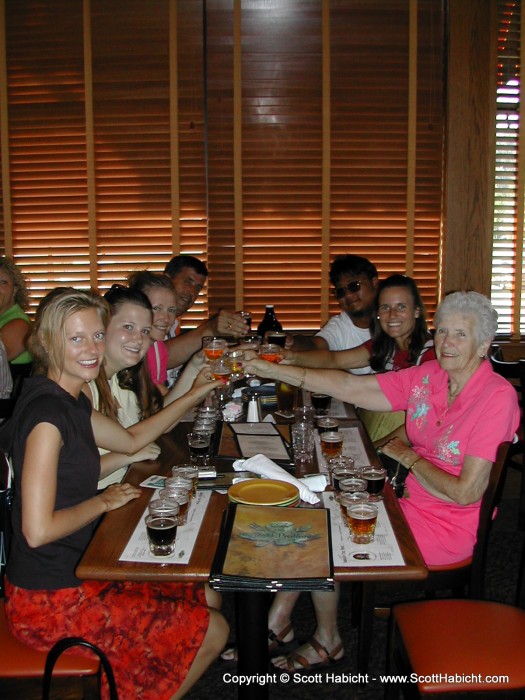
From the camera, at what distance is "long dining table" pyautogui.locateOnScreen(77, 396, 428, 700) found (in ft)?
5.02

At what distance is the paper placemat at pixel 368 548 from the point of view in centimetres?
156

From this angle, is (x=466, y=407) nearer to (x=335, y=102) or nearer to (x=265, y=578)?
(x=265, y=578)

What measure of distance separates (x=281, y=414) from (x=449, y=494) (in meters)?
1.04

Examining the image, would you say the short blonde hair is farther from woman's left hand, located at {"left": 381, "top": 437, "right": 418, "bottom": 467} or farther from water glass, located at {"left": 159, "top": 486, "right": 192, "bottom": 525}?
woman's left hand, located at {"left": 381, "top": 437, "right": 418, "bottom": 467}

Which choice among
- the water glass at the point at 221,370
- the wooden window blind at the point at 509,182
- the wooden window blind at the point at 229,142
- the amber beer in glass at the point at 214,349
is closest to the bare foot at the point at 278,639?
the water glass at the point at 221,370

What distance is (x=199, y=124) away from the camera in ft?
15.9

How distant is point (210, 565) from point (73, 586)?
462 mm

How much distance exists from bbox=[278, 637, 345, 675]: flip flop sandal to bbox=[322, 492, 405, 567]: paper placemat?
921mm

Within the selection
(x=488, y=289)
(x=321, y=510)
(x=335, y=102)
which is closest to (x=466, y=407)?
(x=321, y=510)

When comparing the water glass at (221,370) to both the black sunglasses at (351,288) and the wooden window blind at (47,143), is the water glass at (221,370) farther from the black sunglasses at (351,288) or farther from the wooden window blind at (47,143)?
the wooden window blind at (47,143)

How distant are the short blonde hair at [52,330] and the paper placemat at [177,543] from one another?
530mm

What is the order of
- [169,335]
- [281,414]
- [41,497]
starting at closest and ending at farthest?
[41,497]
[281,414]
[169,335]

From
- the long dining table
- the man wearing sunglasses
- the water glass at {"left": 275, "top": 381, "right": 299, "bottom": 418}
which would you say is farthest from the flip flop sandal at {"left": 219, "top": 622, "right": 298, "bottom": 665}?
the man wearing sunglasses

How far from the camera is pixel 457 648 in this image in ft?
5.70
